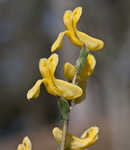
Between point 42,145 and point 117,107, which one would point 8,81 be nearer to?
point 42,145

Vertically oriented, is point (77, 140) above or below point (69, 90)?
below

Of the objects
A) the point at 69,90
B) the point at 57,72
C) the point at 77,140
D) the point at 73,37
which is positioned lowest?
the point at 57,72

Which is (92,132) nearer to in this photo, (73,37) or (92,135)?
(92,135)

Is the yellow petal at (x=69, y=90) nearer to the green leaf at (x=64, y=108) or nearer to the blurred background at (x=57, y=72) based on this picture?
the green leaf at (x=64, y=108)

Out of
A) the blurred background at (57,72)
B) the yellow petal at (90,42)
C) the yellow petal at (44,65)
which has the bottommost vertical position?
the blurred background at (57,72)

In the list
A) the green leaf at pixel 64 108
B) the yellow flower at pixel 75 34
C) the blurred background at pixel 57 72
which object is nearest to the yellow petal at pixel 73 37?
the yellow flower at pixel 75 34

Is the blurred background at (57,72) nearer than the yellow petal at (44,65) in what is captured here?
No

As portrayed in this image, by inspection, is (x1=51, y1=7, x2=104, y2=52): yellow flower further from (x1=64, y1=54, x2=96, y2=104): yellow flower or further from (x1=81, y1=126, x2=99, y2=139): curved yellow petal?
(x1=81, y1=126, x2=99, y2=139): curved yellow petal

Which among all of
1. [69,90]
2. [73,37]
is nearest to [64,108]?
[69,90]
